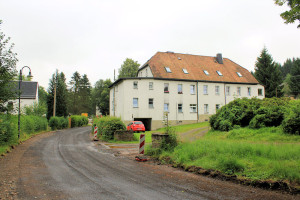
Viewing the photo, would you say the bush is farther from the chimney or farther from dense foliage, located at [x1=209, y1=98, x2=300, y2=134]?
the chimney

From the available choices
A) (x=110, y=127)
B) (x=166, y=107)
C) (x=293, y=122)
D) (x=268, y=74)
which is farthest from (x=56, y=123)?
(x=268, y=74)

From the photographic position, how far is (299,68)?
72.4 meters

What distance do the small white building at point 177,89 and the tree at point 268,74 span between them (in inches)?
166

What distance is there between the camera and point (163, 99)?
3988cm

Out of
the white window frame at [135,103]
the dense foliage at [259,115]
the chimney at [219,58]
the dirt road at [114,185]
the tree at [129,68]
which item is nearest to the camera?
the dirt road at [114,185]

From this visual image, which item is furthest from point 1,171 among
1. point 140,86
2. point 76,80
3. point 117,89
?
point 76,80

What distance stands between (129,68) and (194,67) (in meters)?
27.7

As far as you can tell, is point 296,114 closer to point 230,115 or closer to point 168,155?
point 230,115

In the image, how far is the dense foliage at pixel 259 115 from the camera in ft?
43.3

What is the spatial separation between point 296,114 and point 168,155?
23.6 ft

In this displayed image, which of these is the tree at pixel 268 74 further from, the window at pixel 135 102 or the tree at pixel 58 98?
the tree at pixel 58 98

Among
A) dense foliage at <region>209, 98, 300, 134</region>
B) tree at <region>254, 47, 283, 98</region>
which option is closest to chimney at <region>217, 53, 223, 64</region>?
tree at <region>254, 47, 283, 98</region>

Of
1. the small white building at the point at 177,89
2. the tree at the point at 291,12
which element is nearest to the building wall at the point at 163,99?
the small white building at the point at 177,89

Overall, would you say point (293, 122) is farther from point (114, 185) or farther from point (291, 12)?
point (114, 185)
